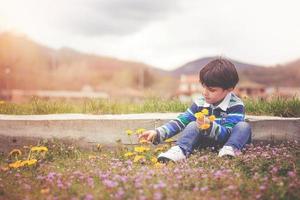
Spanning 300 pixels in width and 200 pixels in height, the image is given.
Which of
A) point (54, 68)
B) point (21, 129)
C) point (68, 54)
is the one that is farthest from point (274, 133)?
point (54, 68)

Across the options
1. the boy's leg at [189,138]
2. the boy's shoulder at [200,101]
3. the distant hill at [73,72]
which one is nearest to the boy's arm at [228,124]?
the boy's leg at [189,138]

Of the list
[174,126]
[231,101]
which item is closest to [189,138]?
[174,126]

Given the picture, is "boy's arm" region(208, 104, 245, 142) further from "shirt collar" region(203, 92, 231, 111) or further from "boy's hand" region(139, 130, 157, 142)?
"boy's hand" region(139, 130, 157, 142)

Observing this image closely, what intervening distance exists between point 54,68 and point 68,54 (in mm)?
4887

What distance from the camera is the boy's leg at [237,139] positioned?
4.50 m

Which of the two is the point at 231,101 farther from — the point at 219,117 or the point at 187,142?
the point at 187,142

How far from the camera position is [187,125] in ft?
15.8

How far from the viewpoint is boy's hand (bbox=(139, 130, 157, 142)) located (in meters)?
4.71

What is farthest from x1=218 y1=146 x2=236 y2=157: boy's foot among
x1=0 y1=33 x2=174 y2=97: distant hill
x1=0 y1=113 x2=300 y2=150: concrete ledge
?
x1=0 y1=33 x2=174 y2=97: distant hill

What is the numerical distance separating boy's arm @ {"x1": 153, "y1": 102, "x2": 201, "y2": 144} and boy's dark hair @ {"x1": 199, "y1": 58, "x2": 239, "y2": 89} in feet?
1.11

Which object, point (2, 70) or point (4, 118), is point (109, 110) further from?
point (2, 70)

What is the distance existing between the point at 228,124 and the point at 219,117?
15 centimetres

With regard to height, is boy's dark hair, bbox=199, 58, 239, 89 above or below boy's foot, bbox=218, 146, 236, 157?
above

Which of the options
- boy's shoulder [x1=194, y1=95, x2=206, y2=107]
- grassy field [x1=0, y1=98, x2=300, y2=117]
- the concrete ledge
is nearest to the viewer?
boy's shoulder [x1=194, y1=95, x2=206, y2=107]
